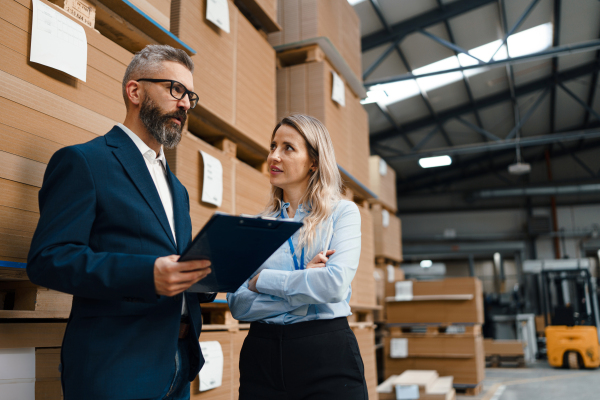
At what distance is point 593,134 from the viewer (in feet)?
41.4

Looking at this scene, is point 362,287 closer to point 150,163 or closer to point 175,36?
point 175,36

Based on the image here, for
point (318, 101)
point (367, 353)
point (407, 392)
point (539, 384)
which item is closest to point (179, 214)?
point (318, 101)

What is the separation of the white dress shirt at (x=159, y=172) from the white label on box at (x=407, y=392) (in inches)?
164

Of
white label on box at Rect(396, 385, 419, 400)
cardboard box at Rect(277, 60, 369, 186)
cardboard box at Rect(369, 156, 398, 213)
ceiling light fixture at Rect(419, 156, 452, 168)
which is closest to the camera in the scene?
cardboard box at Rect(277, 60, 369, 186)

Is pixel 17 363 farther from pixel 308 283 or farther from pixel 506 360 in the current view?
pixel 506 360

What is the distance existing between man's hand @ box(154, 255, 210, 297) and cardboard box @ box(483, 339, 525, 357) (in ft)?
38.4

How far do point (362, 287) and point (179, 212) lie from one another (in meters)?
3.15

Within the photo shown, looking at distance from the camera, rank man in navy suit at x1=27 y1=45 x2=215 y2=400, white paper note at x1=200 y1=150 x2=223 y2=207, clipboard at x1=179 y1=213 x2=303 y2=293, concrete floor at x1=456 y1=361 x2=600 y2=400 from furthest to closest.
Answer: concrete floor at x1=456 y1=361 x2=600 y2=400 < white paper note at x1=200 y1=150 x2=223 y2=207 < man in navy suit at x1=27 y1=45 x2=215 y2=400 < clipboard at x1=179 y1=213 x2=303 y2=293

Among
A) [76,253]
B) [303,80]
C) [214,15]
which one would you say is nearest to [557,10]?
[303,80]

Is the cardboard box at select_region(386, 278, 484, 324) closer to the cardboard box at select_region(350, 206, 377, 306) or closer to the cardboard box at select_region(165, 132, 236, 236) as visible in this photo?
the cardboard box at select_region(350, 206, 377, 306)

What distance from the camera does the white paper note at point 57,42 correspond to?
5.24 ft

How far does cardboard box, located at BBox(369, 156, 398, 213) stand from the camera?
23.8 feet

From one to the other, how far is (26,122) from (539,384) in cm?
907

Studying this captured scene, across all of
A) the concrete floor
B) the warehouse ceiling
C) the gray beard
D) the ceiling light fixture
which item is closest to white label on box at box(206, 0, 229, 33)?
the gray beard
